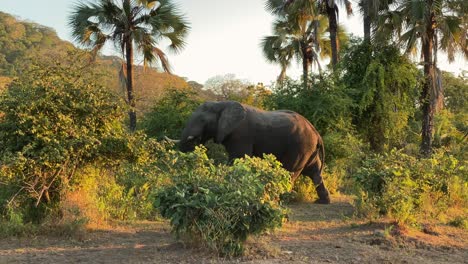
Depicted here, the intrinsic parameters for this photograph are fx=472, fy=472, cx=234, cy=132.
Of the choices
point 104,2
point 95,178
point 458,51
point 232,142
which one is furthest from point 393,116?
point 95,178

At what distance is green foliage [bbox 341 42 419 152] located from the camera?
54.5 feet

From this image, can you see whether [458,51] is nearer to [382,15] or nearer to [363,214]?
[382,15]

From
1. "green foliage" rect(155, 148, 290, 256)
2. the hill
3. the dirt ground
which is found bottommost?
the dirt ground

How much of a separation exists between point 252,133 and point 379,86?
8065 mm

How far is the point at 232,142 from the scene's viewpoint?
408 inches

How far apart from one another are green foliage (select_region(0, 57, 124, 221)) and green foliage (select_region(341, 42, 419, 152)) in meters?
11.2

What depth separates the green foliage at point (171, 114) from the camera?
45.9 feet

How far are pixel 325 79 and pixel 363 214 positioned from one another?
23.3ft

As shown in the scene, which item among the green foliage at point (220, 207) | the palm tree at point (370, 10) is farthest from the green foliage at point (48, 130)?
the palm tree at point (370, 10)

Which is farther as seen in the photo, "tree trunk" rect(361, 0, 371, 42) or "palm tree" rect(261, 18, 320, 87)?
"palm tree" rect(261, 18, 320, 87)

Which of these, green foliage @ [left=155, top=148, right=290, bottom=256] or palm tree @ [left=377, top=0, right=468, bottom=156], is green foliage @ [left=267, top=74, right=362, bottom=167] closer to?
palm tree @ [left=377, top=0, right=468, bottom=156]

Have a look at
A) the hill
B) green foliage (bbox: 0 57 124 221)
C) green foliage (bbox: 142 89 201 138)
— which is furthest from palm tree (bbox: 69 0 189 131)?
the hill

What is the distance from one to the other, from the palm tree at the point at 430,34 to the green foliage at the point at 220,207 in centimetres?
1132

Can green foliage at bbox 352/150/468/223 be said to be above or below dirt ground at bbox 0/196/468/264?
above
